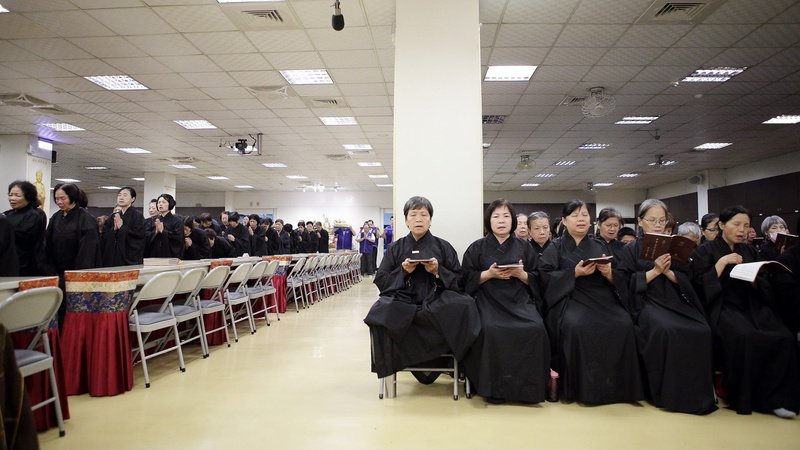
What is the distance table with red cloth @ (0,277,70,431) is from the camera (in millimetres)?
2232

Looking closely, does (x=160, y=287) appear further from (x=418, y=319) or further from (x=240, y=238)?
(x=240, y=238)

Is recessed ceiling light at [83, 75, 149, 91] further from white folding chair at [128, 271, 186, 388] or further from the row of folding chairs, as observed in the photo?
white folding chair at [128, 271, 186, 388]

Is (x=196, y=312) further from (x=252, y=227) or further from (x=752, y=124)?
(x=752, y=124)

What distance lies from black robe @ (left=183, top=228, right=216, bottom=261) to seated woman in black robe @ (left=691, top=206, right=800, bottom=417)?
225 inches

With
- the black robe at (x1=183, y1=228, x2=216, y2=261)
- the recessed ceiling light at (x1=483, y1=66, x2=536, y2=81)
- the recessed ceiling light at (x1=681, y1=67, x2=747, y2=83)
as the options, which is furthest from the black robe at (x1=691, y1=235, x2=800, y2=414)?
the black robe at (x1=183, y1=228, x2=216, y2=261)

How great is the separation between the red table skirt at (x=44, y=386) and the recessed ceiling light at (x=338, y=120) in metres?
6.07

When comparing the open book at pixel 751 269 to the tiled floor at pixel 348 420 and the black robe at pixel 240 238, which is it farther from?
the black robe at pixel 240 238

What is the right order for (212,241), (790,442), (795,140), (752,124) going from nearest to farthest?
(790,442) < (212,241) < (752,124) < (795,140)

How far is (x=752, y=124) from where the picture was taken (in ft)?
26.5

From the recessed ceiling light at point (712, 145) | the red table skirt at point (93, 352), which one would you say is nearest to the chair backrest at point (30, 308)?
the red table skirt at point (93, 352)

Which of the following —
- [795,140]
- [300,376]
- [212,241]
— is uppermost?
[795,140]

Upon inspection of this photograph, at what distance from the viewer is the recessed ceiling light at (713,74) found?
5617 mm

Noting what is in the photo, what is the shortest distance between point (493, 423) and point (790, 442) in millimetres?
1490

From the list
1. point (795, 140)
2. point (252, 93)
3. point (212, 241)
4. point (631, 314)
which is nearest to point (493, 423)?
point (631, 314)
